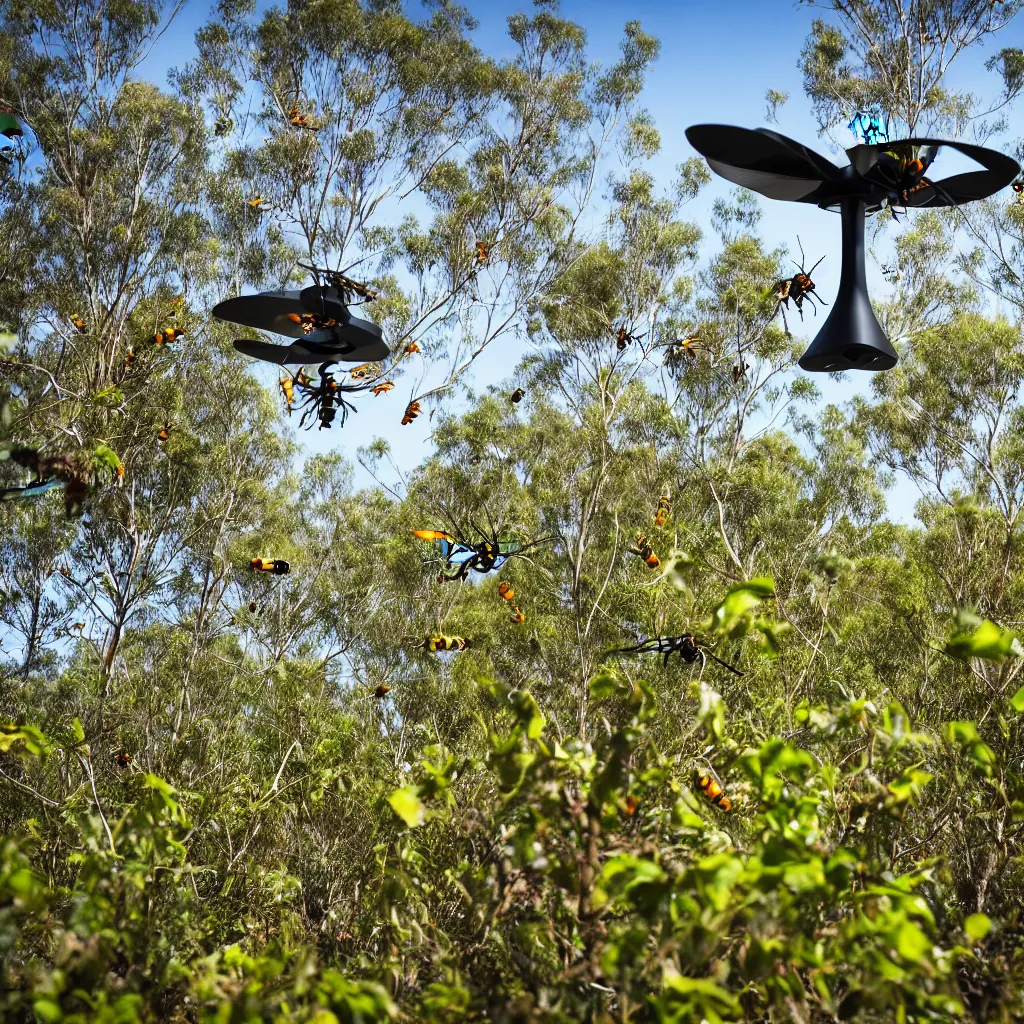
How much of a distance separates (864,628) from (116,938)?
12.6 meters

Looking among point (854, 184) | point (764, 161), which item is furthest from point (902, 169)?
point (764, 161)

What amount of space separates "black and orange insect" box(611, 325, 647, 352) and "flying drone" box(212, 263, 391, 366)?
26.6 feet

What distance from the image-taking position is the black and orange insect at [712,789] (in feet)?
5.48

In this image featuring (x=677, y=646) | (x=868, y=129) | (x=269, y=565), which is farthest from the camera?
(x=269, y=565)

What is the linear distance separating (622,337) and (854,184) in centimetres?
855

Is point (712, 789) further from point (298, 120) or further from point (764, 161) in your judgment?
point (298, 120)

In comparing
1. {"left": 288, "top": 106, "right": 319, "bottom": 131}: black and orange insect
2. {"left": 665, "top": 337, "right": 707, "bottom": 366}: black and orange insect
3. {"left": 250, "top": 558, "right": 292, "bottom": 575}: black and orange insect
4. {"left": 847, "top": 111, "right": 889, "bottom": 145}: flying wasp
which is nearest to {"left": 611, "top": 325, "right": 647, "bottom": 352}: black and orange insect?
{"left": 665, "top": 337, "right": 707, "bottom": 366}: black and orange insect

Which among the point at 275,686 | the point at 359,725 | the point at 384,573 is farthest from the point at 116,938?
the point at 384,573

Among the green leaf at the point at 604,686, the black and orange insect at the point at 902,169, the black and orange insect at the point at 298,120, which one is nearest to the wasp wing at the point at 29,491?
the green leaf at the point at 604,686

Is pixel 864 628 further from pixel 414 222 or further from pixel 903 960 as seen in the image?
pixel 903 960

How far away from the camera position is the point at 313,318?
8.45ft

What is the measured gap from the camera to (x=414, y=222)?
1155 centimetres

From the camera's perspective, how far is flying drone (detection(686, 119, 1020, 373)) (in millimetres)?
1929

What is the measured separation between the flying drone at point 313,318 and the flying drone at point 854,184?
1.04 meters
